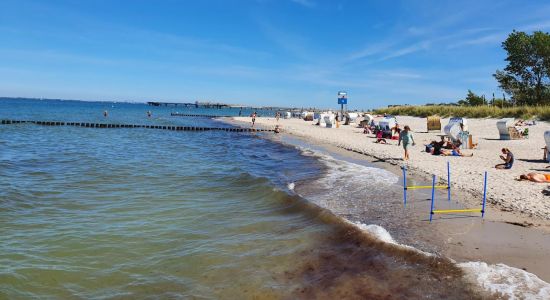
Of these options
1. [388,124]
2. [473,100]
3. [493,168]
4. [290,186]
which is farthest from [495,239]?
[473,100]

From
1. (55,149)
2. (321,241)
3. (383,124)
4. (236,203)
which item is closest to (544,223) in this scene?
(321,241)

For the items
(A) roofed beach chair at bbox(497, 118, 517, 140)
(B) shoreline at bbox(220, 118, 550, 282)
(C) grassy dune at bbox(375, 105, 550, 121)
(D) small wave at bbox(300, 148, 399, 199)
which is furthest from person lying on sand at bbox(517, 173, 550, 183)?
(C) grassy dune at bbox(375, 105, 550, 121)

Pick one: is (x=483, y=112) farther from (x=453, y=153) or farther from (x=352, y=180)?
(x=352, y=180)

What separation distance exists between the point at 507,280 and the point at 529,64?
45.2 meters

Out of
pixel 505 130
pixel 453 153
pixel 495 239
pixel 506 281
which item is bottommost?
pixel 506 281

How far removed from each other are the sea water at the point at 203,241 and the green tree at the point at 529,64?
35.5 meters

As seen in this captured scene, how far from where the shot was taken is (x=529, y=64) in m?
43.2

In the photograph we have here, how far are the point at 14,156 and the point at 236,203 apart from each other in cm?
1559

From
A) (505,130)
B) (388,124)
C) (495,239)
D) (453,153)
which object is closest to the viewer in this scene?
(495,239)

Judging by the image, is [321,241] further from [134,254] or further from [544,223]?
[544,223]

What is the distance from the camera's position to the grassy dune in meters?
32.7

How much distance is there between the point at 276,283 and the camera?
259 inches

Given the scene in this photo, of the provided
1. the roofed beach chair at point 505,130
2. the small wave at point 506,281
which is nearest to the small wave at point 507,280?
the small wave at point 506,281

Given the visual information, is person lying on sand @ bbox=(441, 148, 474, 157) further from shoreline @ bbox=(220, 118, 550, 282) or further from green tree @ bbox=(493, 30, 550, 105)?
green tree @ bbox=(493, 30, 550, 105)
